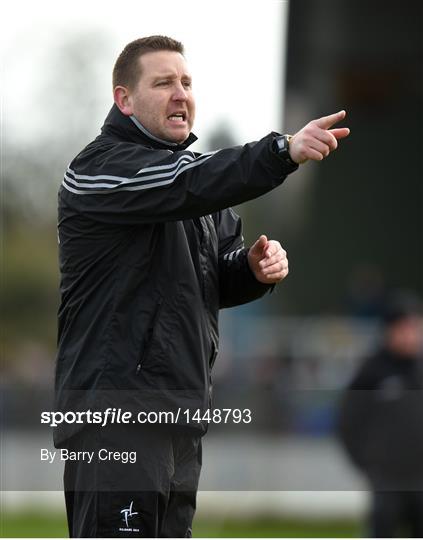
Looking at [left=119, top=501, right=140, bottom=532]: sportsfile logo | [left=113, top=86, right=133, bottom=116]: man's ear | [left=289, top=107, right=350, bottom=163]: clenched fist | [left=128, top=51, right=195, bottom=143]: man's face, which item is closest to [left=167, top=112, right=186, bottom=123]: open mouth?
[left=128, top=51, right=195, bottom=143]: man's face

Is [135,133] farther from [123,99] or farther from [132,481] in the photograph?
[132,481]

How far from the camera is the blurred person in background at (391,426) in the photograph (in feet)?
28.7

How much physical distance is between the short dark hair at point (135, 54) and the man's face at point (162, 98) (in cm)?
2

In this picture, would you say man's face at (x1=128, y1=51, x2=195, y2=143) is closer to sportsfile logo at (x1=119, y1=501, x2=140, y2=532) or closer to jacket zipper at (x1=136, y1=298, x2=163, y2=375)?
jacket zipper at (x1=136, y1=298, x2=163, y2=375)

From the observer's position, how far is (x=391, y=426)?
8766 mm

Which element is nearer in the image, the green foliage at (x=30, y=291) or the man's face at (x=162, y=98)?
the man's face at (x=162, y=98)

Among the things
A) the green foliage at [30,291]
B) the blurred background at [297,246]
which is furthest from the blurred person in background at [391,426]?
the green foliage at [30,291]

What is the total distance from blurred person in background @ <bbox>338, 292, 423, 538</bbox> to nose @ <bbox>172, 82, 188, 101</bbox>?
14.8 feet

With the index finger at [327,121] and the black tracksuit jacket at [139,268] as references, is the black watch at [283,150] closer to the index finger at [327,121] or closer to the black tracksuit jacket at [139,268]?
the black tracksuit jacket at [139,268]

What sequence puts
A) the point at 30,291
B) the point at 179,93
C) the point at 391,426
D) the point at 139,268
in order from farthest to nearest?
the point at 30,291 < the point at 391,426 < the point at 179,93 < the point at 139,268

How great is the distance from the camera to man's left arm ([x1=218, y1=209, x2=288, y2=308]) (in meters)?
4.74

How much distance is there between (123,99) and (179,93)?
216mm

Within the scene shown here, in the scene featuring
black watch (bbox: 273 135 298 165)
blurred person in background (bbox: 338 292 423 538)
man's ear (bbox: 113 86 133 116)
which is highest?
man's ear (bbox: 113 86 133 116)

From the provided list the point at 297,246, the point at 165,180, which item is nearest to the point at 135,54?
the point at 165,180
